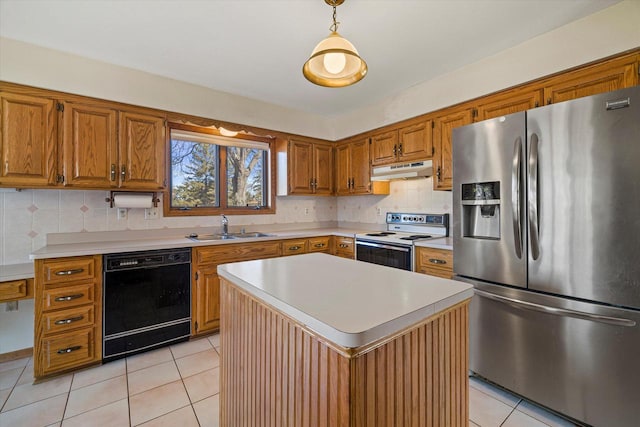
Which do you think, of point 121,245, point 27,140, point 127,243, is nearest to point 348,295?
point 121,245

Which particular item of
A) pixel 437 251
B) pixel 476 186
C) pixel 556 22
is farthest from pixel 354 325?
pixel 556 22

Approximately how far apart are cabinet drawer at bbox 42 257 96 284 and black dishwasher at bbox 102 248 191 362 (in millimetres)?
104

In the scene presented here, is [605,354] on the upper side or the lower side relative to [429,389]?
lower

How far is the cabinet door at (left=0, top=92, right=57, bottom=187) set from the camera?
2098 mm

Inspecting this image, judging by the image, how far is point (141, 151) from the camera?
262cm

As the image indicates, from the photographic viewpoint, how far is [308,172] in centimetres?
380

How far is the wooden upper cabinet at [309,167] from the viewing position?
366 centimetres

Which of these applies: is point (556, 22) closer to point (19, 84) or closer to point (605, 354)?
point (605, 354)

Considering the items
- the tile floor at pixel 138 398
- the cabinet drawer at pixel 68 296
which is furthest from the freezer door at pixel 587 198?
the cabinet drawer at pixel 68 296

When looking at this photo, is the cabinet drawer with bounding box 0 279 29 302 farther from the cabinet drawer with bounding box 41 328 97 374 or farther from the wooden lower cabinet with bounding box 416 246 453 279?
the wooden lower cabinet with bounding box 416 246 453 279

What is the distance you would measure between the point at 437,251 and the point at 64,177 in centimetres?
315

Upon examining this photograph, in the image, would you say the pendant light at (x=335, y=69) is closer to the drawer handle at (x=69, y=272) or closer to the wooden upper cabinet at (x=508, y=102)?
the wooden upper cabinet at (x=508, y=102)

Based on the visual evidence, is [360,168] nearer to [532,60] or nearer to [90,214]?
[532,60]

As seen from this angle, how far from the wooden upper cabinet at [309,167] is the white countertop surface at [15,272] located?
96.7 inches
